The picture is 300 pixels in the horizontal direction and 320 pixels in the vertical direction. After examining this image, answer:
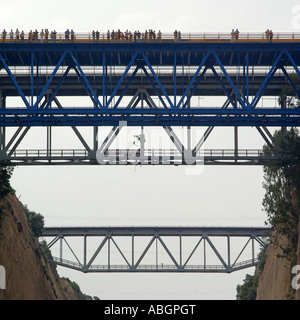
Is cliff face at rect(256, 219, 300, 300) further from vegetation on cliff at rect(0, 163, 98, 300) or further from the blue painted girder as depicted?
vegetation on cliff at rect(0, 163, 98, 300)

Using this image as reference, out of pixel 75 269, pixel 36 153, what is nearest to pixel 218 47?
pixel 36 153

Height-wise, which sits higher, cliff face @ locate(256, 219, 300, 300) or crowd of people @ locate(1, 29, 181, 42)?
crowd of people @ locate(1, 29, 181, 42)

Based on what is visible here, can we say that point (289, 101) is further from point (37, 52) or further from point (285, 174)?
point (37, 52)

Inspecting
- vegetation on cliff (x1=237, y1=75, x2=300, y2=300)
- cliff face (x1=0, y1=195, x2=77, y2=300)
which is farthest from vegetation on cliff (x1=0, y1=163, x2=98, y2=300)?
vegetation on cliff (x1=237, y1=75, x2=300, y2=300)

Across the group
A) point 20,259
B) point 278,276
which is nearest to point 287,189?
point 278,276

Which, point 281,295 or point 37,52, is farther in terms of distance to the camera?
point 281,295

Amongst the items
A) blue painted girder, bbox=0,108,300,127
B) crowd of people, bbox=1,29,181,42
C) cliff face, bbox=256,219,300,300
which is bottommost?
cliff face, bbox=256,219,300,300

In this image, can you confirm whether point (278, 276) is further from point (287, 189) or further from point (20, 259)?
point (20, 259)

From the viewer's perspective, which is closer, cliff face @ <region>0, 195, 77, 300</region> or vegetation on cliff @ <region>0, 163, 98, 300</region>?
vegetation on cliff @ <region>0, 163, 98, 300</region>

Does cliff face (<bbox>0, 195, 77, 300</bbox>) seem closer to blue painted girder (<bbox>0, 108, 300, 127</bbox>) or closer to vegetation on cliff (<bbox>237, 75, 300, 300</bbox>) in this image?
blue painted girder (<bbox>0, 108, 300, 127</bbox>)
